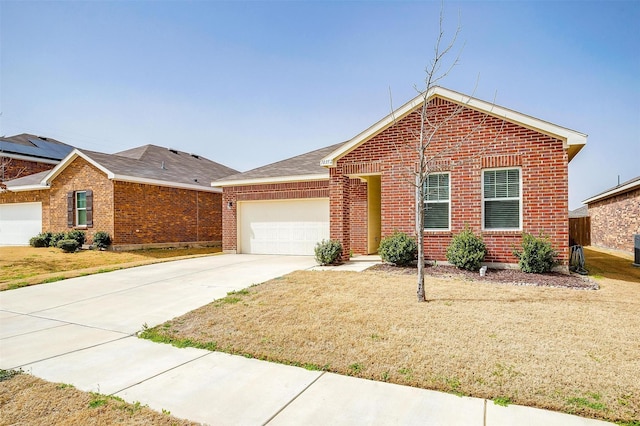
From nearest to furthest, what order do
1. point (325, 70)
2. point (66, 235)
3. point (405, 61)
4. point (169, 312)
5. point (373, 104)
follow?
point (169, 312)
point (405, 61)
point (373, 104)
point (325, 70)
point (66, 235)

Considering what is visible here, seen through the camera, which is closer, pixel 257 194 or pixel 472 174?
pixel 472 174

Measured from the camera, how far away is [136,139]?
2931cm

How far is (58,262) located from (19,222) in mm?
11119

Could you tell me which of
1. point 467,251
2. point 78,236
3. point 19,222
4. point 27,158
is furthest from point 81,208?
point 467,251

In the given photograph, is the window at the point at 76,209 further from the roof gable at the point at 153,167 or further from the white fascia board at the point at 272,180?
the white fascia board at the point at 272,180

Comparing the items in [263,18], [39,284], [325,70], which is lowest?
[39,284]

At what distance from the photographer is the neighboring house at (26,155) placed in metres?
26.9

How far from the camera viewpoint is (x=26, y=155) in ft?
92.5

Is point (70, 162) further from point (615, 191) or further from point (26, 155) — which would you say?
point (615, 191)

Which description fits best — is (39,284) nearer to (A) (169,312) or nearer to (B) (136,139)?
(A) (169,312)

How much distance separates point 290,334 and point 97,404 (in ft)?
7.78

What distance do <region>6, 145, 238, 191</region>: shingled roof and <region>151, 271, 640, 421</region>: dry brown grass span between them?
11910 mm

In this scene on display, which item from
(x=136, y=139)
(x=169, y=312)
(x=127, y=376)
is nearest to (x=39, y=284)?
(x=169, y=312)

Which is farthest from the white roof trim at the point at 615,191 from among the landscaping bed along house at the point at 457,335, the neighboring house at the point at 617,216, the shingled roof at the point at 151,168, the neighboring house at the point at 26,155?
the neighboring house at the point at 26,155
